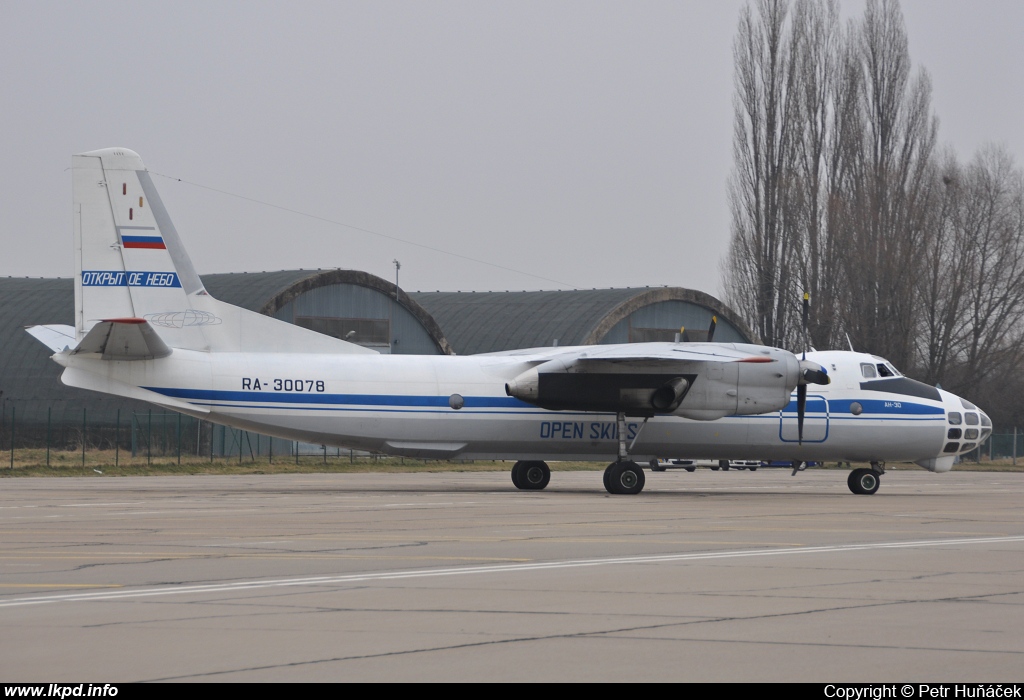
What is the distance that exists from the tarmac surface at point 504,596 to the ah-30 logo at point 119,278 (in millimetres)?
6694

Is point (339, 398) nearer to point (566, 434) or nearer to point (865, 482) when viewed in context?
point (566, 434)

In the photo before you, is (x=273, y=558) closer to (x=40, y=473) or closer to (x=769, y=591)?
(x=769, y=591)

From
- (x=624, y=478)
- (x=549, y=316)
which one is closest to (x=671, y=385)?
(x=624, y=478)

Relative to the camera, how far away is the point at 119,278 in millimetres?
25203

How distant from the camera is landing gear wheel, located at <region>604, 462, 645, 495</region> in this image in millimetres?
26531

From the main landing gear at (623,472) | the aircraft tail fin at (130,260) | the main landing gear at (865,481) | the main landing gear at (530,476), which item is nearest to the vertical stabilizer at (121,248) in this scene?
the aircraft tail fin at (130,260)

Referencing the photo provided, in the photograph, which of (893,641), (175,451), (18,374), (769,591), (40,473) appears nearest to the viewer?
(893,641)

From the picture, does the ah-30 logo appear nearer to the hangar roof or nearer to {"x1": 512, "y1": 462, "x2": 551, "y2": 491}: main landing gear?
{"x1": 512, "y1": 462, "x2": 551, "y2": 491}: main landing gear

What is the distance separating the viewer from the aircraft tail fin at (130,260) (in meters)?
25.1

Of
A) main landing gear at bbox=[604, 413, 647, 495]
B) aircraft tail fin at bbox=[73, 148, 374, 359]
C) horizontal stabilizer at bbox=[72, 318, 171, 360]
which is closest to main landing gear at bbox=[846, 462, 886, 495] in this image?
main landing gear at bbox=[604, 413, 647, 495]
